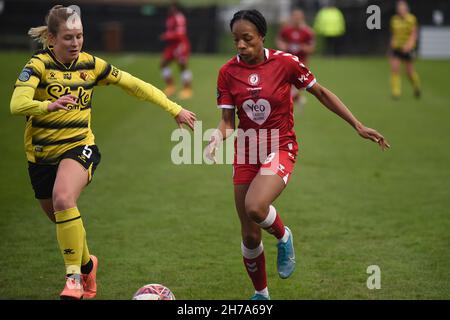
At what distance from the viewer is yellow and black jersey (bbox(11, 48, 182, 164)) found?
602cm

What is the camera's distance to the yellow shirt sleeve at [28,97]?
5.68 metres

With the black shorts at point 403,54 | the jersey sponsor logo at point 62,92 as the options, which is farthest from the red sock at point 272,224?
the black shorts at point 403,54

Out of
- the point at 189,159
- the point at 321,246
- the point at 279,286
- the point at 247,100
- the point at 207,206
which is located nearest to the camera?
the point at 247,100

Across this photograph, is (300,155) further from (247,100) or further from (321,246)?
(247,100)

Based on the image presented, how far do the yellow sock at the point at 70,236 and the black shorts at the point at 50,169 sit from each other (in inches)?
14.1

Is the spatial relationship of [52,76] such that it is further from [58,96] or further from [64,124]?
[64,124]

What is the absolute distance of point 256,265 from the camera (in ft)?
21.3

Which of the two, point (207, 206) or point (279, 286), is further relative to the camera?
point (207, 206)

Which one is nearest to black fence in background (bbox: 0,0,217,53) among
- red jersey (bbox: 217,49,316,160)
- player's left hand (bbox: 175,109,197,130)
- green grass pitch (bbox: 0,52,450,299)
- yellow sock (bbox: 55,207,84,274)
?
green grass pitch (bbox: 0,52,450,299)

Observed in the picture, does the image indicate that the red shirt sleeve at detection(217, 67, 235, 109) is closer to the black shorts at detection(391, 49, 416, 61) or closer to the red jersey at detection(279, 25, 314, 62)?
the red jersey at detection(279, 25, 314, 62)

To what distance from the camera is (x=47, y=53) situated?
6.09 m

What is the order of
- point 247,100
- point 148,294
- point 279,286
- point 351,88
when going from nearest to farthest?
point 148,294 < point 247,100 < point 279,286 < point 351,88

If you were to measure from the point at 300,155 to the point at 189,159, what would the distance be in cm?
203
